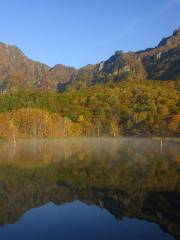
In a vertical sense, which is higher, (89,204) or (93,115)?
(93,115)

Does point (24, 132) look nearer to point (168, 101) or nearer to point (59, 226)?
point (168, 101)

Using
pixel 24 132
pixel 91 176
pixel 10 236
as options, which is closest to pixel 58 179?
pixel 91 176

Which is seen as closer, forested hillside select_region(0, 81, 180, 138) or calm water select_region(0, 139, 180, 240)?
calm water select_region(0, 139, 180, 240)

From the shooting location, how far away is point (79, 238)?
1645 centimetres

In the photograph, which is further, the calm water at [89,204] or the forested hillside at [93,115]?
the forested hillside at [93,115]

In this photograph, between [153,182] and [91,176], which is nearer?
[153,182]

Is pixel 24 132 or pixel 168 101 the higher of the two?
pixel 168 101

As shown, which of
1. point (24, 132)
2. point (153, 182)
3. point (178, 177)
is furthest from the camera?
point (24, 132)

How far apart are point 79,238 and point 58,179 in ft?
53.4

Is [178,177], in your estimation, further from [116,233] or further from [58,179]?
[116,233]

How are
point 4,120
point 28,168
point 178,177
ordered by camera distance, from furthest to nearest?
point 4,120 < point 28,168 < point 178,177

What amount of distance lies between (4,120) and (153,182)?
113 meters

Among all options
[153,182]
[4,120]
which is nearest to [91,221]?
[153,182]

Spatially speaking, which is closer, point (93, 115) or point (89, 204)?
point (89, 204)
